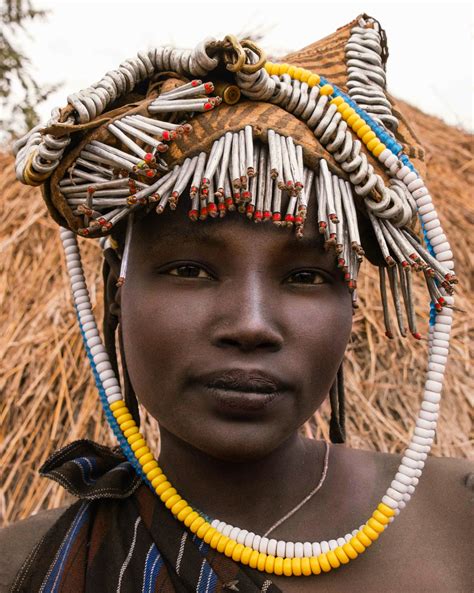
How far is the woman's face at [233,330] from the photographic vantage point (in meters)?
1.18

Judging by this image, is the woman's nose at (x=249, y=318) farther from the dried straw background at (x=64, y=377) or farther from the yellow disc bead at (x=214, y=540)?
the dried straw background at (x=64, y=377)

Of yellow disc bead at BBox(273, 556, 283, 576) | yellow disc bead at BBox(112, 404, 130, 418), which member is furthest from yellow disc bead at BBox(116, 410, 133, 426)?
yellow disc bead at BBox(273, 556, 283, 576)

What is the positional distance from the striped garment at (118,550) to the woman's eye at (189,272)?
487mm

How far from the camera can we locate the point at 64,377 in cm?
270

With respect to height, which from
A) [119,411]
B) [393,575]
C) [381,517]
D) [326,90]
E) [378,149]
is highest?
[326,90]

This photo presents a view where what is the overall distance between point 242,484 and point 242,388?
12.2 inches

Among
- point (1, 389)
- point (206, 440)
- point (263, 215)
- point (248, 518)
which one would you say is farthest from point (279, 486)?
point (1, 389)

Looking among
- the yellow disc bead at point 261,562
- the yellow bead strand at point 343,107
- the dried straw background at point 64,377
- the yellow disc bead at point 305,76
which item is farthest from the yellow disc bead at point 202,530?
the dried straw background at point 64,377

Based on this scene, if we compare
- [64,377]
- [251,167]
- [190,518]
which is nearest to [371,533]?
[190,518]

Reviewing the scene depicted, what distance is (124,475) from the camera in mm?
1491

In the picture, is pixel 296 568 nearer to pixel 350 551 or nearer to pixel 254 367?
pixel 350 551

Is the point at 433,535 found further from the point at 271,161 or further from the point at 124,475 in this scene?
the point at 271,161

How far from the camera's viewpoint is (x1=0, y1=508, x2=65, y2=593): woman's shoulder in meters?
1.42

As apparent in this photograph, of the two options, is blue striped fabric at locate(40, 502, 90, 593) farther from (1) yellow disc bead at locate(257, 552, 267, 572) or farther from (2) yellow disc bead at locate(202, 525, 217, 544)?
(1) yellow disc bead at locate(257, 552, 267, 572)
